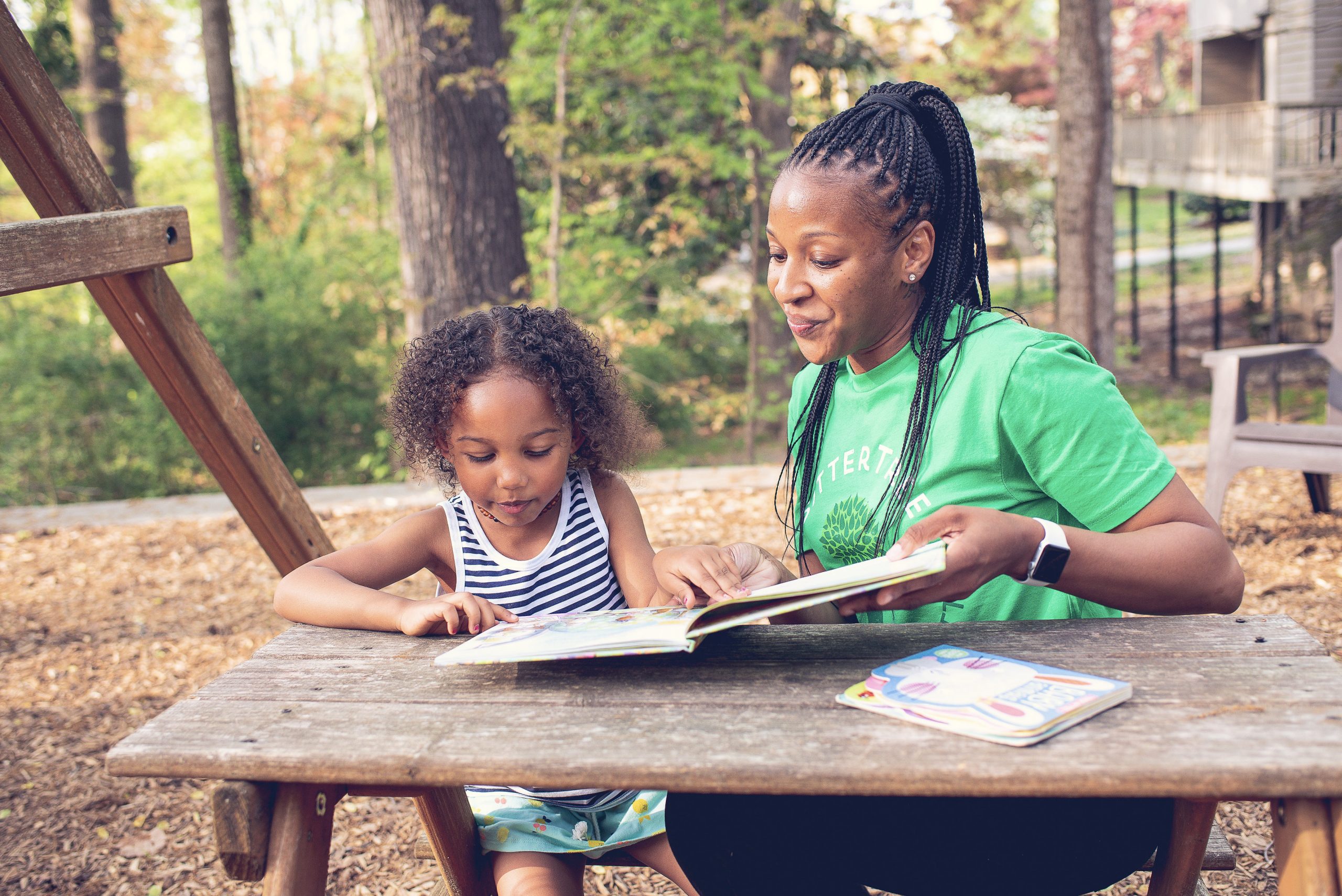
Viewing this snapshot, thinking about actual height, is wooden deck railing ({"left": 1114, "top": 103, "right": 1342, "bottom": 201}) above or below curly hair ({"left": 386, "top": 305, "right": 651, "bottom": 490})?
above

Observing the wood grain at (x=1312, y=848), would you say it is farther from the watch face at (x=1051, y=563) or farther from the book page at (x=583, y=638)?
the book page at (x=583, y=638)

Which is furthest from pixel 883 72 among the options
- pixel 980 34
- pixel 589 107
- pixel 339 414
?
pixel 980 34

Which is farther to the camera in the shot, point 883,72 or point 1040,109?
point 1040,109

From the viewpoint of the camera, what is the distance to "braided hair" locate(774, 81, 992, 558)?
1.87 m

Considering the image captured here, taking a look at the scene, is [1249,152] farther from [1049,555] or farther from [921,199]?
[1049,555]

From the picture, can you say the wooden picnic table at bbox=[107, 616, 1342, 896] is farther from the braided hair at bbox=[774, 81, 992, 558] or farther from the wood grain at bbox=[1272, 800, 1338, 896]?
the braided hair at bbox=[774, 81, 992, 558]

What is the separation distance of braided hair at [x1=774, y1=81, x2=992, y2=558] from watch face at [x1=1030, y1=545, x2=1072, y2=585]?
1.13ft

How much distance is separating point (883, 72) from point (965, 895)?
35.4 feet

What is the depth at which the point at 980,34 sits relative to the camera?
63.3ft

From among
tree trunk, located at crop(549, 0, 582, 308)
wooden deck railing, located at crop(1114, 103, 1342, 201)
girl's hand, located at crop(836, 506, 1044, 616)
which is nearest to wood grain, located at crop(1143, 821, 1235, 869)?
girl's hand, located at crop(836, 506, 1044, 616)

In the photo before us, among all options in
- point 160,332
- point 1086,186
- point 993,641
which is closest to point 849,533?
point 993,641

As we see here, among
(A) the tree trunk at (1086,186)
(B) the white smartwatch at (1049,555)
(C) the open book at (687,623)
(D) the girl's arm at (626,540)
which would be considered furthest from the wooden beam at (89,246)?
(A) the tree trunk at (1086,186)

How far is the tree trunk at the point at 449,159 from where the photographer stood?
6156 mm

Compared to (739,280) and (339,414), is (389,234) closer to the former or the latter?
(339,414)
